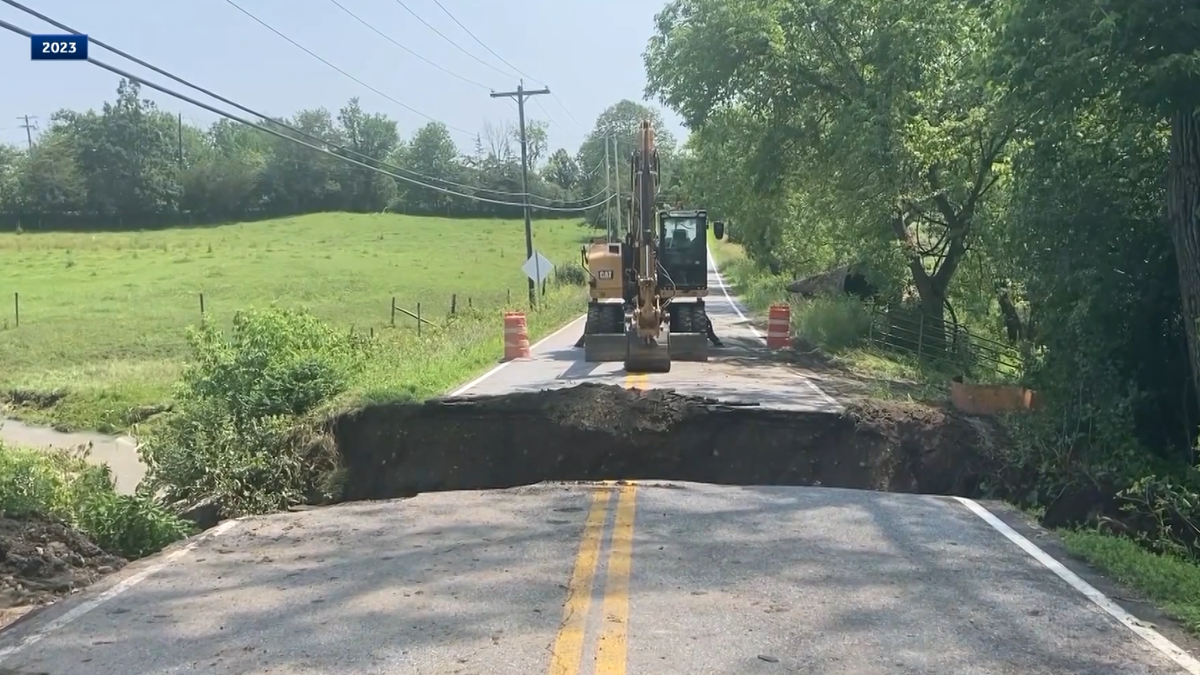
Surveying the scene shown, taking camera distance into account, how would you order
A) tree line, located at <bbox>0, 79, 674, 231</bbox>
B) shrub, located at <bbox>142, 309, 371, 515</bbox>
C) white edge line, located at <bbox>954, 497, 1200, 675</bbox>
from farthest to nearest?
tree line, located at <bbox>0, 79, 674, 231</bbox> → shrub, located at <bbox>142, 309, 371, 515</bbox> → white edge line, located at <bbox>954, 497, 1200, 675</bbox>

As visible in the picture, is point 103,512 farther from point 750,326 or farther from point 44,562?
point 750,326

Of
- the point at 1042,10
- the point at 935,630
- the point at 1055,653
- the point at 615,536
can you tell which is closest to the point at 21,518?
the point at 615,536

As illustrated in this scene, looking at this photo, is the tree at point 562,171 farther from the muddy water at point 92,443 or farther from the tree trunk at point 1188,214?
the tree trunk at point 1188,214

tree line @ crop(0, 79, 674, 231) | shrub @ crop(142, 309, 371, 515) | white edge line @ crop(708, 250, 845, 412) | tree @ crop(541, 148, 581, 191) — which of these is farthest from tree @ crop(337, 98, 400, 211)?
shrub @ crop(142, 309, 371, 515)

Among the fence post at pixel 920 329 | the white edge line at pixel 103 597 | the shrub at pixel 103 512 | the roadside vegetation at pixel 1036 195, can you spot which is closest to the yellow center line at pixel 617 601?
the white edge line at pixel 103 597

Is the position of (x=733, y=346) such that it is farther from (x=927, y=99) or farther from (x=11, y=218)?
(x=11, y=218)

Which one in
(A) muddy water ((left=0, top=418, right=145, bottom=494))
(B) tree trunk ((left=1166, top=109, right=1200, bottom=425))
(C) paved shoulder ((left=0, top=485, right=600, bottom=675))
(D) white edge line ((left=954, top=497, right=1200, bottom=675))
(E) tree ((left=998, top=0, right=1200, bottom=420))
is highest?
(E) tree ((left=998, top=0, right=1200, bottom=420))

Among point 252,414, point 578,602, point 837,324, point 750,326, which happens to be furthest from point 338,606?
point 750,326

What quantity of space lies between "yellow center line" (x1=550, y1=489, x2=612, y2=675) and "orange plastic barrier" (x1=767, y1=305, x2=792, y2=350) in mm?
18328

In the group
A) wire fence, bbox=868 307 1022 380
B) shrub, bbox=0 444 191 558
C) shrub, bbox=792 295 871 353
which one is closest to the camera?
shrub, bbox=0 444 191 558

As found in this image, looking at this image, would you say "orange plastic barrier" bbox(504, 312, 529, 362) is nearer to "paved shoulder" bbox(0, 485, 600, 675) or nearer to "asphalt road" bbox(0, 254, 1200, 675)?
"asphalt road" bbox(0, 254, 1200, 675)

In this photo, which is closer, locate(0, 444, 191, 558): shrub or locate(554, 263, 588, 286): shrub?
locate(0, 444, 191, 558): shrub

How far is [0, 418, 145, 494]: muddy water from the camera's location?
23453 mm

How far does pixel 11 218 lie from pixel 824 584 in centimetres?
8412
